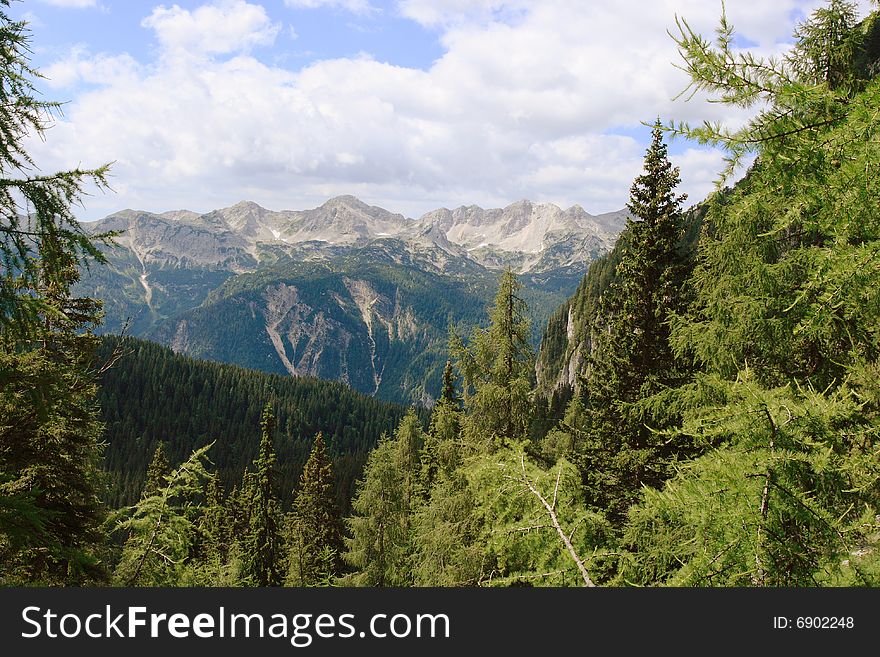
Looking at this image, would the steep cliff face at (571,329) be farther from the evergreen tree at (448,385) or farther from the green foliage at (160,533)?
the green foliage at (160,533)

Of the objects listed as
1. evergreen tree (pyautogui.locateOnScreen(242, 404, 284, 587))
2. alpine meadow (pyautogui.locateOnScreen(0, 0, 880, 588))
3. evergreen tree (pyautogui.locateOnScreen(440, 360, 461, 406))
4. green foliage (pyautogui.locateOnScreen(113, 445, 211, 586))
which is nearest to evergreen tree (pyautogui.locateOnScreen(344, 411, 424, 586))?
alpine meadow (pyautogui.locateOnScreen(0, 0, 880, 588))

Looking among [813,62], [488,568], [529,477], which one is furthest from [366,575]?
[813,62]

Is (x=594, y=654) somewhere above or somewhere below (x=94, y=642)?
above

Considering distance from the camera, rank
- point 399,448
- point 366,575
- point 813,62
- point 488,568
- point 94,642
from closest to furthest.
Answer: point 94,642
point 813,62
point 488,568
point 366,575
point 399,448

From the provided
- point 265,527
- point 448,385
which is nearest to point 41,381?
point 448,385

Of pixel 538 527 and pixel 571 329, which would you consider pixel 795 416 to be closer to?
pixel 538 527

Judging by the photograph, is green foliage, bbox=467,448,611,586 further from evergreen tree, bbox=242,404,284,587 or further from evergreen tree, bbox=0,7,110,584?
evergreen tree, bbox=242,404,284,587

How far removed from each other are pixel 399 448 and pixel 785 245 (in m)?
22.8

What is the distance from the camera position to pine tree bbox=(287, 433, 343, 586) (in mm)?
36156

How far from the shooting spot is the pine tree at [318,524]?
119 ft

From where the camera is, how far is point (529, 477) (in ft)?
19.4

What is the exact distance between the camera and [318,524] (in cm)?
3909

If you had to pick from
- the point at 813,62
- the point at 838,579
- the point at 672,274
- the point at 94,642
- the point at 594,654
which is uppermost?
the point at 813,62

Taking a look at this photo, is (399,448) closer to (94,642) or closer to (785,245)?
(785,245)
